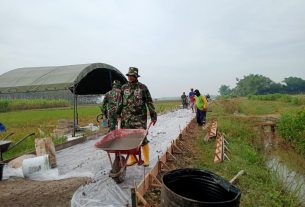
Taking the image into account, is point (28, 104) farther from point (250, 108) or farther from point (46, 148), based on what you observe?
point (46, 148)

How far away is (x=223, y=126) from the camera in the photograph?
12.9m

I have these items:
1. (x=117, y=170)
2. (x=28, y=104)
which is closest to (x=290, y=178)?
(x=117, y=170)

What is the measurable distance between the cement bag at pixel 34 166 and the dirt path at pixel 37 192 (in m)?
0.19

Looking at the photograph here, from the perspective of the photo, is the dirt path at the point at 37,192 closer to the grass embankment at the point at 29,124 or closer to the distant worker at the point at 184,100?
the grass embankment at the point at 29,124

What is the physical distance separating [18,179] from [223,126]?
9523 millimetres

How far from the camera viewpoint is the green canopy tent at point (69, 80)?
1019cm

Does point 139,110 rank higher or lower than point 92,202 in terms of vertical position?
higher

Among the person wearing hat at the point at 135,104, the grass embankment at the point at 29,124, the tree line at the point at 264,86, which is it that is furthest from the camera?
the tree line at the point at 264,86

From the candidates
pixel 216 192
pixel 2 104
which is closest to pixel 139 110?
pixel 216 192

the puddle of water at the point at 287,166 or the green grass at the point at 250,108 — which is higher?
the green grass at the point at 250,108

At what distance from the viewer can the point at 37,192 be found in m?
4.59

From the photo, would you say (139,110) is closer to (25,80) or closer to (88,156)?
(88,156)

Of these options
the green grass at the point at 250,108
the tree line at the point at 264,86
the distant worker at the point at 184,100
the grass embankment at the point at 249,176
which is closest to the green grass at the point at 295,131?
the grass embankment at the point at 249,176

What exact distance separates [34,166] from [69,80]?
5.02m
